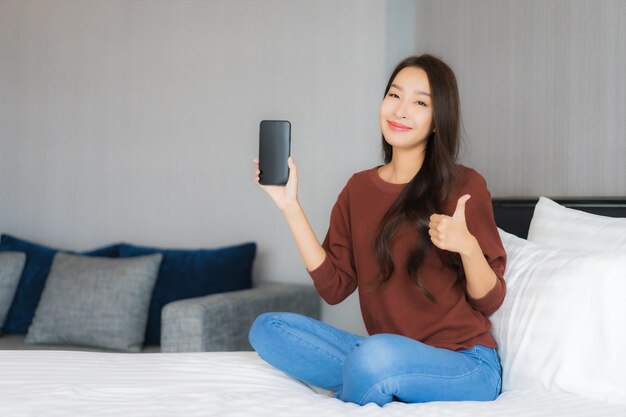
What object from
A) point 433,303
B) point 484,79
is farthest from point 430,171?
point 484,79

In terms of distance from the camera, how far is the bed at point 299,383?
5.16 ft

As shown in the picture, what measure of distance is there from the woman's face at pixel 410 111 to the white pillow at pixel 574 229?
16.5 inches

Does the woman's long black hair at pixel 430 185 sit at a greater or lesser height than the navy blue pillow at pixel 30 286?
greater

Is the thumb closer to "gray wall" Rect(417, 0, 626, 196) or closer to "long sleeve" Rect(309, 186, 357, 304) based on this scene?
"long sleeve" Rect(309, 186, 357, 304)

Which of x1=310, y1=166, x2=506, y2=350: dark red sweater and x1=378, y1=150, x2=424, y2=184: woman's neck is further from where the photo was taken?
x1=378, y1=150, x2=424, y2=184: woman's neck

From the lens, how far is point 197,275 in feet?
11.1

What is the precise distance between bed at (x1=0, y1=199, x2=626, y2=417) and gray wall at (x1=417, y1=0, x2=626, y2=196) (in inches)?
16.2

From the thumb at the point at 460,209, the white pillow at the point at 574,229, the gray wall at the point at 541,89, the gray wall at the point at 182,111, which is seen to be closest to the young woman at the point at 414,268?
the thumb at the point at 460,209

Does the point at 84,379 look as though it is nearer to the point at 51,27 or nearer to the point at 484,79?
the point at 484,79

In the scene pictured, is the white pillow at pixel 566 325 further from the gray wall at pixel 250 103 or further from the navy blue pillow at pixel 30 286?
the navy blue pillow at pixel 30 286

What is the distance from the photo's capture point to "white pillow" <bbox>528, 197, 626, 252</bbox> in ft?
6.37

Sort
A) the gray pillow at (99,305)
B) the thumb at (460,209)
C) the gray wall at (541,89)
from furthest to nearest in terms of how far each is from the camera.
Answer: the gray pillow at (99,305), the gray wall at (541,89), the thumb at (460,209)

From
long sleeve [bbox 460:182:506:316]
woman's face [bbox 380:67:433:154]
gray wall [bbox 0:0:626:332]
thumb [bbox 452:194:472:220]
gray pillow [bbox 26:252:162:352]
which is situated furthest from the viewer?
gray pillow [bbox 26:252:162:352]

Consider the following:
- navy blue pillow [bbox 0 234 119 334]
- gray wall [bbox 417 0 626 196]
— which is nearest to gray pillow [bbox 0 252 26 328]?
navy blue pillow [bbox 0 234 119 334]
